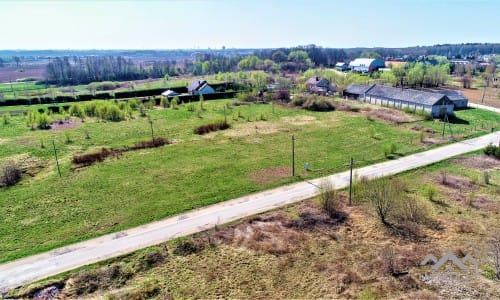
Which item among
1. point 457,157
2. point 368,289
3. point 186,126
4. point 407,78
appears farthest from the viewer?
point 407,78

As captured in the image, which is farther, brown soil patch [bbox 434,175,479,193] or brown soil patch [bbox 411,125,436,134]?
brown soil patch [bbox 411,125,436,134]

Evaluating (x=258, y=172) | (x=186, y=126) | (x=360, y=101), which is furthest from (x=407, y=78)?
(x=258, y=172)

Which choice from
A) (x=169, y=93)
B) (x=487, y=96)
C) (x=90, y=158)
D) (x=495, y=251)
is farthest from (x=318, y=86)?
(x=495, y=251)

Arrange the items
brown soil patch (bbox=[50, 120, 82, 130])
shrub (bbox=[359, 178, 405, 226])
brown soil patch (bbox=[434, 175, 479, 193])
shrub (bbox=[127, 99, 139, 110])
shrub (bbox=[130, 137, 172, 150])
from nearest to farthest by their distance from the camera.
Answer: shrub (bbox=[359, 178, 405, 226]) < brown soil patch (bbox=[434, 175, 479, 193]) < shrub (bbox=[130, 137, 172, 150]) < brown soil patch (bbox=[50, 120, 82, 130]) < shrub (bbox=[127, 99, 139, 110])

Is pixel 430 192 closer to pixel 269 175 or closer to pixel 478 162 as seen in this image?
pixel 478 162

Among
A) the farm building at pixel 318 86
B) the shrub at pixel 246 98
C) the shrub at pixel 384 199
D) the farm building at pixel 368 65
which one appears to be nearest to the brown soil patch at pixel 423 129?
the shrub at pixel 384 199

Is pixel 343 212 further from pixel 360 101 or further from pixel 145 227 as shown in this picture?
pixel 360 101

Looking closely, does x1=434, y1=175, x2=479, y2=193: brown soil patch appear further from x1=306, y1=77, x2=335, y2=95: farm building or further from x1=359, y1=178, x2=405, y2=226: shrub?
x1=306, y1=77, x2=335, y2=95: farm building

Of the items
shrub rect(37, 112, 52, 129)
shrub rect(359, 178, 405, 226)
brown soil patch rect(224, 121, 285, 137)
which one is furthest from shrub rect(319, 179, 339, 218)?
shrub rect(37, 112, 52, 129)
